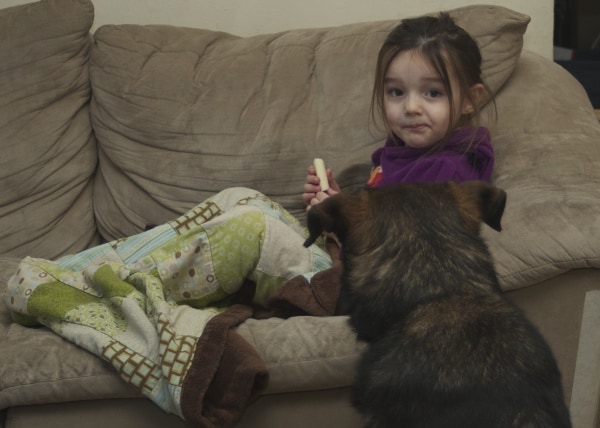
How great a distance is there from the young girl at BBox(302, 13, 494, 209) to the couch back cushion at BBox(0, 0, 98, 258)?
105 cm

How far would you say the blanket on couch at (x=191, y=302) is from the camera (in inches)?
70.7

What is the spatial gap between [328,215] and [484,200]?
12.6 inches

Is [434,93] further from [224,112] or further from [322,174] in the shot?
[224,112]

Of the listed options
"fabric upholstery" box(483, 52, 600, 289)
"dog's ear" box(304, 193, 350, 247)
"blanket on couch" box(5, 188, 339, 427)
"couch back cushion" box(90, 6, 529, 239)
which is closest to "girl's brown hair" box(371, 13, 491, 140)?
"fabric upholstery" box(483, 52, 600, 289)

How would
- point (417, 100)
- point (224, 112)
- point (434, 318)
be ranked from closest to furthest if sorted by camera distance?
1. point (434, 318)
2. point (417, 100)
3. point (224, 112)

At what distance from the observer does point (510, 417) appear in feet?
4.55

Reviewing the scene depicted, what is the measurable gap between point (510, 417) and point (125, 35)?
2.11 meters

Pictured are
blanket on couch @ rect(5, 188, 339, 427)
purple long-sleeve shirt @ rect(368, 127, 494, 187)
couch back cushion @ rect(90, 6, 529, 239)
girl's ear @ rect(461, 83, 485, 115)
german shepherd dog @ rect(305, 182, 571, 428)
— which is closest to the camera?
german shepherd dog @ rect(305, 182, 571, 428)

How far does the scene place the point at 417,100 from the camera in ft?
7.24

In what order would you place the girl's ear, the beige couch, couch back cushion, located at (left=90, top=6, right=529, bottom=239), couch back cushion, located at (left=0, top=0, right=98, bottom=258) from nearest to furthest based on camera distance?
the girl's ear
the beige couch
couch back cushion, located at (left=90, top=6, right=529, bottom=239)
couch back cushion, located at (left=0, top=0, right=98, bottom=258)

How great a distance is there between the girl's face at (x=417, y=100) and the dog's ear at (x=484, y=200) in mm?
577

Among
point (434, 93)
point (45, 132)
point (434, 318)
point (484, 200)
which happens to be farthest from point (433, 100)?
point (45, 132)

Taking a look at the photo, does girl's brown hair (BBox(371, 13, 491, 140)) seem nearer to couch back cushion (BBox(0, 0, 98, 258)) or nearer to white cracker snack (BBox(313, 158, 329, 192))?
white cracker snack (BBox(313, 158, 329, 192))

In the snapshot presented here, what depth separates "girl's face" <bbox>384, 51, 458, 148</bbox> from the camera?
220cm
